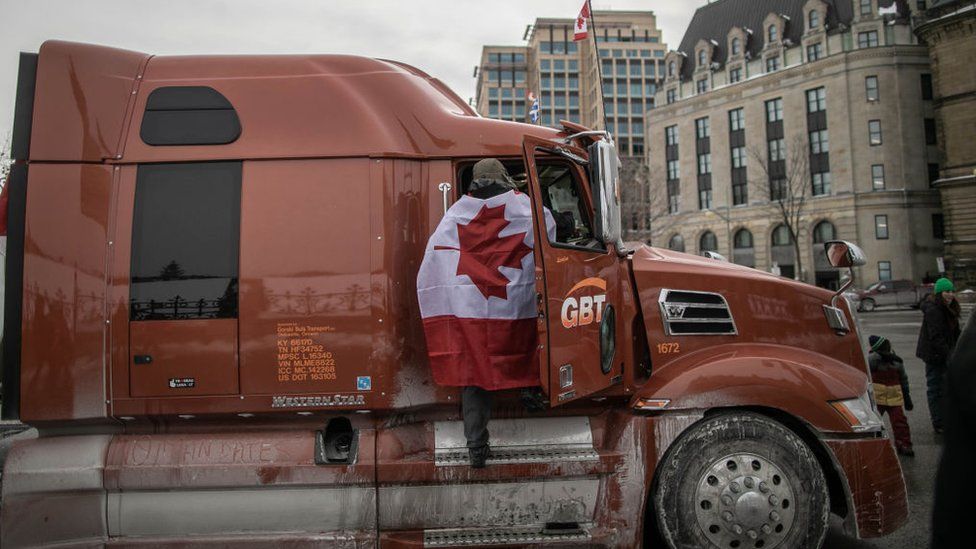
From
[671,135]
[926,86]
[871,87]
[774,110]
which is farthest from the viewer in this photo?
[671,135]

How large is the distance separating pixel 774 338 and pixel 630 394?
3.41 feet

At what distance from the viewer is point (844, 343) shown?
4500 mm

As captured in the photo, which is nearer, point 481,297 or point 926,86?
point 481,297

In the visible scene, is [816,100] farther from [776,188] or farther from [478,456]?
[478,456]

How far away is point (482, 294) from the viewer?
3900 mm

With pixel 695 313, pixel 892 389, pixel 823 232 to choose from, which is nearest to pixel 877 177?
pixel 823 232

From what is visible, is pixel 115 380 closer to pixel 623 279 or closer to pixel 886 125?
pixel 623 279

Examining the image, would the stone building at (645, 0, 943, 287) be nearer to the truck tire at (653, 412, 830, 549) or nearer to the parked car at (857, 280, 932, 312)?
the parked car at (857, 280, 932, 312)

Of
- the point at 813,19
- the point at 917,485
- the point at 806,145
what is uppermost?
the point at 813,19

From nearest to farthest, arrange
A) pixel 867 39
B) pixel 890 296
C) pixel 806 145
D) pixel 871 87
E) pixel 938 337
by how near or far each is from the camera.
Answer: pixel 938 337, pixel 890 296, pixel 871 87, pixel 867 39, pixel 806 145

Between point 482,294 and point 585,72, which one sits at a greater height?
point 585,72

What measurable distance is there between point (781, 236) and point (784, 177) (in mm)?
5573

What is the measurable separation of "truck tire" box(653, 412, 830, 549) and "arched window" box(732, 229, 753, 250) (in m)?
62.0

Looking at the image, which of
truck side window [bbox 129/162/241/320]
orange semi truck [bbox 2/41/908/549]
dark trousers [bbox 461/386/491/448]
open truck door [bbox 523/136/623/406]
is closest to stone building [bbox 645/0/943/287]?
open truck door [bbox 523/136/623/406]
